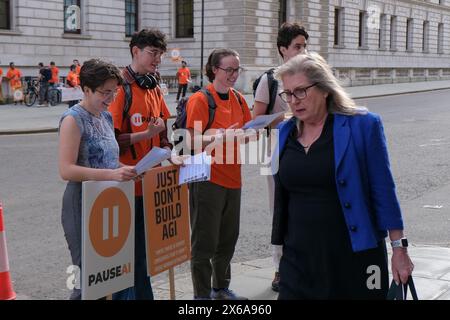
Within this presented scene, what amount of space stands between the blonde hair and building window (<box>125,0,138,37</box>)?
35283mm

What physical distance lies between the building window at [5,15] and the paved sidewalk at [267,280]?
1073 inches

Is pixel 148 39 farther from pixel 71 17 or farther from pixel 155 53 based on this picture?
pixel 71 17

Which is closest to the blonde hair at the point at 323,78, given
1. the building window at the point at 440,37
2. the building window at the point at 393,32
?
the building window at the point at 393,32

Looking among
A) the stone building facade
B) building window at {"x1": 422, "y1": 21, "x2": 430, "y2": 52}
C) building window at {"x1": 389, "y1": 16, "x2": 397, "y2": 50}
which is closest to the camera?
the stone building facade

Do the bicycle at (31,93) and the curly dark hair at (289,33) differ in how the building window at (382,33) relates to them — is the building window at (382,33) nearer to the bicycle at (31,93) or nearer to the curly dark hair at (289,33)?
the bicycle at (31,93)

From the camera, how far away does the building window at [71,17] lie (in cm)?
3281

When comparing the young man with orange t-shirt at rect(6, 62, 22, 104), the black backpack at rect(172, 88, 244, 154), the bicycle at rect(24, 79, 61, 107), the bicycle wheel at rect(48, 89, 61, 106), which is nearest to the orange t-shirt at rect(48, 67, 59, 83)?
the bicycle at rect(24, 79, 61, 107)

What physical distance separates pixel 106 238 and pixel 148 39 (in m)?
1.45

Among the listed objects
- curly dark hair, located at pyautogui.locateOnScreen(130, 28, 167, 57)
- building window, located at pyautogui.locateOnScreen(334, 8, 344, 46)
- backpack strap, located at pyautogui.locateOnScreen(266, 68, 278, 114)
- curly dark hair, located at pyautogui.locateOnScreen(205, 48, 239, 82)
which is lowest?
backpack strap, located at pyautogui.locateOnScreen(266, 68, 278, 114)

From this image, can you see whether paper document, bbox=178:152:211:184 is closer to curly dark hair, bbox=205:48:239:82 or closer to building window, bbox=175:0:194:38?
curly dark hair, bbox=205:48:239:82

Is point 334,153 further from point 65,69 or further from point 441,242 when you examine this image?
point 65,69

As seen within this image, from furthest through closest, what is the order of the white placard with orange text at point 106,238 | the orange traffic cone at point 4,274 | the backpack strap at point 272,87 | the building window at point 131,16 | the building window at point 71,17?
1. the building window at point 131,16
2. the building window at point 71,17
3. the backpack strap at point 272,87
4. the orange traffic cone at point 4,274
5. the white placard with orange text at point 106,238

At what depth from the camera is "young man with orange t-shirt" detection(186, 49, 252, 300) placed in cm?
471
